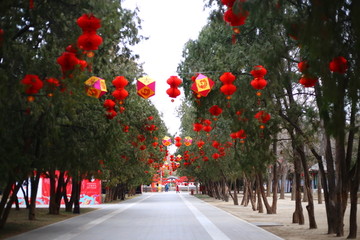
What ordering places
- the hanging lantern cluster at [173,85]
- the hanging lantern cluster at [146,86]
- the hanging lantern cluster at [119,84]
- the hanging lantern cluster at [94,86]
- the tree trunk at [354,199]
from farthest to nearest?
the tree trunk at [354,199]
the hanging lantern cluster at [173,85]
the hanging lantern cluster at [146,86]
the hanging lantern cluster at [119,84]
the hanging lantern cluster at [94,86]

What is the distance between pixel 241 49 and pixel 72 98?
5849mm

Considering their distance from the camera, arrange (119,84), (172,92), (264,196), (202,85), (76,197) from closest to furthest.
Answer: (202,85) → (119,84) → (172,92) → (264,196) → (76,197)

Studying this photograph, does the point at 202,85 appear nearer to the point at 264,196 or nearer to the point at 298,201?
the point at 298,201

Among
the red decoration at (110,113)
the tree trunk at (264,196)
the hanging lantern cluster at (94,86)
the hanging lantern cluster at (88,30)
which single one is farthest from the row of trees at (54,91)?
the tree trunk at (264,196)

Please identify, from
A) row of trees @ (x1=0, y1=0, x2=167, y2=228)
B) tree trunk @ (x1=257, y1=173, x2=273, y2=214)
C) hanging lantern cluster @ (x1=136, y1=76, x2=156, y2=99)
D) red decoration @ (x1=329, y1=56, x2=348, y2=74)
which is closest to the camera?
red decoration @ (x1=329, y1=56, x2=348, y2=74)

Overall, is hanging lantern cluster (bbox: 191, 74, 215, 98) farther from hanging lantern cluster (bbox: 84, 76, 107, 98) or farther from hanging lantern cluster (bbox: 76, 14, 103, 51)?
hanging lantern cluster (bbox: 76, 14, 103, 51)

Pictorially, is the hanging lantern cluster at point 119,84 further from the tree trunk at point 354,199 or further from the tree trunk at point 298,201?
the tree trunk at point 298,201

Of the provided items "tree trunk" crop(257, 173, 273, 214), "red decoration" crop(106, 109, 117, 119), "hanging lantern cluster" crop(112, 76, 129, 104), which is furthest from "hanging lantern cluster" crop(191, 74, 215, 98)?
"tree trunk" crop(257, 173, 273, 214)

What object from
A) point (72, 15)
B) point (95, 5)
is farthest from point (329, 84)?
point (72, 15)

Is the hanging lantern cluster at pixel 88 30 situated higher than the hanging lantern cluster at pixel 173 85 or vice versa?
the hanging lantern cluster at pixel 173 85

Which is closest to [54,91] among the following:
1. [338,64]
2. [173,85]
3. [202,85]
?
[202,85]

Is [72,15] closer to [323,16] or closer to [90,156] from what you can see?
[90,156]

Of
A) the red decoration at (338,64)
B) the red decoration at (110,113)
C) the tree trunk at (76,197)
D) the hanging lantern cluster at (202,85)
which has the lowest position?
the tree trunk at (76,197)

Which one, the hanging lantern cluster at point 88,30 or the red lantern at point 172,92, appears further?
the red lantern at point 172,92
